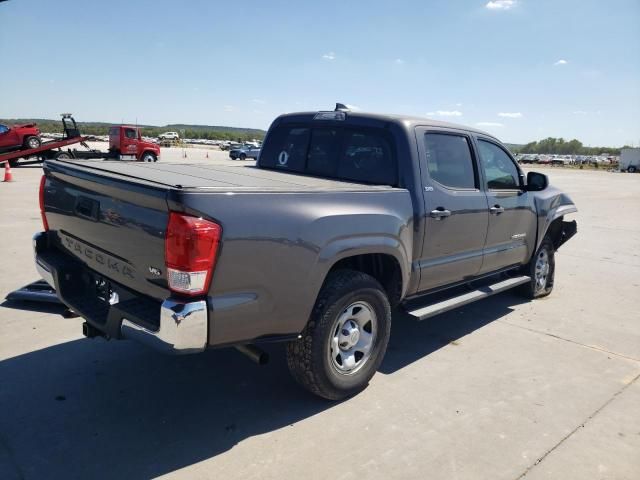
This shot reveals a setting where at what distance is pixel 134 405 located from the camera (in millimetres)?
3273

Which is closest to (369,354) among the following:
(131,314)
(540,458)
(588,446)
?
(540,458)

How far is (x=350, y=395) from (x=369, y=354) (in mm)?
315

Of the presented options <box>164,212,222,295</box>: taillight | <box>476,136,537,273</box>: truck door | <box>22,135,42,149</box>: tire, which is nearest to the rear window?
<box>476,136,537,273</box>: truck door

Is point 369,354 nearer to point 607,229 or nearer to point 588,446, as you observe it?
point 588,446

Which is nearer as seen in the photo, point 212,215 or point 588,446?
point 212,215

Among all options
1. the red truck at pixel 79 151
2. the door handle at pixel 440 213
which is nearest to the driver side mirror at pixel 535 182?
the door handle at pixel 440 213

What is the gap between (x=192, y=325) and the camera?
2498mm

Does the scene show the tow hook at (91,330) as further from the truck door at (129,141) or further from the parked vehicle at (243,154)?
the parked vehicle at (243,154)

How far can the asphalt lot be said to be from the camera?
277 cm

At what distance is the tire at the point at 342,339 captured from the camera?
10.5 ft

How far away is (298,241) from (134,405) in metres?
1.57

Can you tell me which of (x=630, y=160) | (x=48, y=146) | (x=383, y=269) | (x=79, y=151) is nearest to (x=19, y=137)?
(x=48, y=146)

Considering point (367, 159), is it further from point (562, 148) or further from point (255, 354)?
point (562, 148)

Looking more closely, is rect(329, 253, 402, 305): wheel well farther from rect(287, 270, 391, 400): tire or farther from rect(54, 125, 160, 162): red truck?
rect(54, 125, 160, 162): red truck
